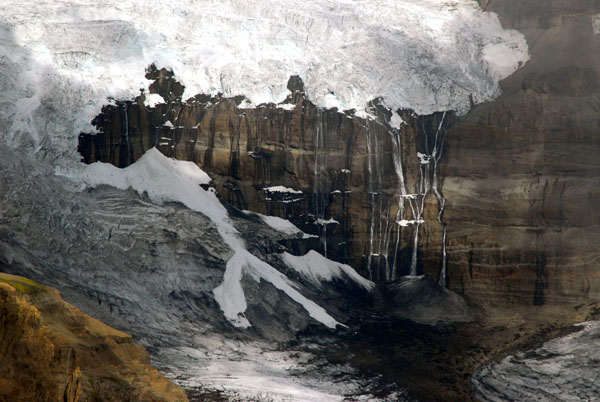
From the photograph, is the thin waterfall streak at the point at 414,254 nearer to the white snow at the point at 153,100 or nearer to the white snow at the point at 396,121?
the white snow at the point at 396,121

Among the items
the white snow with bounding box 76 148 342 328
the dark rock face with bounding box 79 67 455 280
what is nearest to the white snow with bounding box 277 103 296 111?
the dark rock face with bounding box 79 67 455 280

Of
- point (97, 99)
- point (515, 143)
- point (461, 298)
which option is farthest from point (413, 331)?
point (97, 99)

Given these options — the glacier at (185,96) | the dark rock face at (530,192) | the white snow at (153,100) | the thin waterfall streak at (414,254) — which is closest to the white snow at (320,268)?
the glacier at (185,96)

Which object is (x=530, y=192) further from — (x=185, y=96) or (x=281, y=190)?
(x=185, y=96)

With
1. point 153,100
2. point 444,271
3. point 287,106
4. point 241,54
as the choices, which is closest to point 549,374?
point 444,271

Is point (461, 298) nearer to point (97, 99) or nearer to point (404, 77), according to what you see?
point (404, 77)
